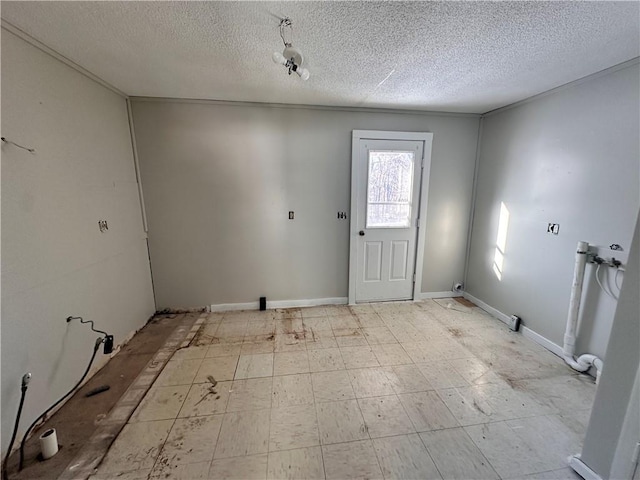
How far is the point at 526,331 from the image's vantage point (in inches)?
107

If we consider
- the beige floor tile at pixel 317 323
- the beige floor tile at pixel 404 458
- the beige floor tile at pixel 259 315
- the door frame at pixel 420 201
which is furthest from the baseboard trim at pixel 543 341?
the beige floor tile at pixel 259 315

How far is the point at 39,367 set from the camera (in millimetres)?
1659

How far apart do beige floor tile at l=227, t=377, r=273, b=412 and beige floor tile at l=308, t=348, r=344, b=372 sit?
40 centimetres

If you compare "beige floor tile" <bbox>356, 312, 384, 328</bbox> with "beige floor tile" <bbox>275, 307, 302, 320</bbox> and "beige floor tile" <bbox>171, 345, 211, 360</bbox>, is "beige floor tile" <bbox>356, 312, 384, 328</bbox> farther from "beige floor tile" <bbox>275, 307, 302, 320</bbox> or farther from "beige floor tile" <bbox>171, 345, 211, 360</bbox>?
"beige floor tile" <bbox>171, 345, 211, 360</bbox>

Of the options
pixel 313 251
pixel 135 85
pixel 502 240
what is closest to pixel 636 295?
pixel 502 240

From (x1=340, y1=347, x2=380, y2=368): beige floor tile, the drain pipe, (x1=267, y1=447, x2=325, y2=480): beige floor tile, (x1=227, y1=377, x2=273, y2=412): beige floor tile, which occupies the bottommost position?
(x1=267, y1=447, x2=325, y2=480): beige floor tile

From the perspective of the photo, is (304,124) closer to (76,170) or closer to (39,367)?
(76,170)

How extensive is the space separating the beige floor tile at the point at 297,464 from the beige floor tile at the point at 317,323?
4.53 feet

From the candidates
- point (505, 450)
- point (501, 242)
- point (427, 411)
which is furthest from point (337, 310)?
point (501, 242)

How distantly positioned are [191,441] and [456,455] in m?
1.59

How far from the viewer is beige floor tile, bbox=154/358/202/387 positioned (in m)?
2.07

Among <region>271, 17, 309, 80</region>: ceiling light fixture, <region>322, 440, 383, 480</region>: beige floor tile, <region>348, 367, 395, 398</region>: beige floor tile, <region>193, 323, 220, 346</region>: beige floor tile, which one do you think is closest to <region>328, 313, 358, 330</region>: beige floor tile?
<region>348, 367, 395, 398</region>: beige floor tile

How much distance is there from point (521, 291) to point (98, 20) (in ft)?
13.5

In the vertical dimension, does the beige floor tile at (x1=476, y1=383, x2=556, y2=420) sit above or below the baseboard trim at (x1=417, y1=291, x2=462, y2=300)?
below
